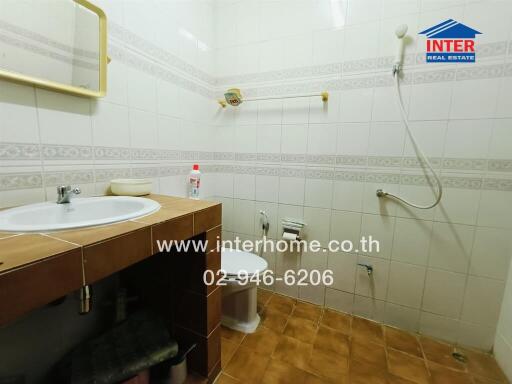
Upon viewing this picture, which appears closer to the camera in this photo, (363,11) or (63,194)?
(63,194)

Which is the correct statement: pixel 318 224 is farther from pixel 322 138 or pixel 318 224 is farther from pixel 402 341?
pixel 402 341

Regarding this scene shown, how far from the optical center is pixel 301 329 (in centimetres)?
144

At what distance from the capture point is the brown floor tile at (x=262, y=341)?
1.29 metres

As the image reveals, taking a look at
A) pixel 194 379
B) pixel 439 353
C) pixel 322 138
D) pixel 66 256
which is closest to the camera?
pixel 66 256

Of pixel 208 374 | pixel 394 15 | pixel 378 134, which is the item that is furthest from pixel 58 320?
pixel 394 15

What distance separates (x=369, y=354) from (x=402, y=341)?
260 mm

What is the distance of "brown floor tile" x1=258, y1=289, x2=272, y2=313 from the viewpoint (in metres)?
1.65

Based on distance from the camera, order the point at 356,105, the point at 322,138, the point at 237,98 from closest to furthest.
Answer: the point at 356,105 → the point at 322,138 → the point at 237,98

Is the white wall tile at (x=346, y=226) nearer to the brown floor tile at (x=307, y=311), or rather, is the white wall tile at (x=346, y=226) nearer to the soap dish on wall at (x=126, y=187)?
the brown floor tile at (x=307, y=311)

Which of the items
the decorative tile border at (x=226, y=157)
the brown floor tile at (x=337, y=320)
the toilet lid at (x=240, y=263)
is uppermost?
the decorative tile border at (x=226, y=157)

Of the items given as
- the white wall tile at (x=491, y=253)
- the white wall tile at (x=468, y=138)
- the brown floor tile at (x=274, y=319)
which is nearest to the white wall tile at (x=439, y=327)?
the white wall tile at (x=491, y=253)

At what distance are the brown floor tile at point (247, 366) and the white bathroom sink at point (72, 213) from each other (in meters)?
0.91

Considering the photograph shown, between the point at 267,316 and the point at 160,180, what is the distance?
1111mm

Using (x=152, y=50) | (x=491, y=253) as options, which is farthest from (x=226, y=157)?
(x=491, y=253)
